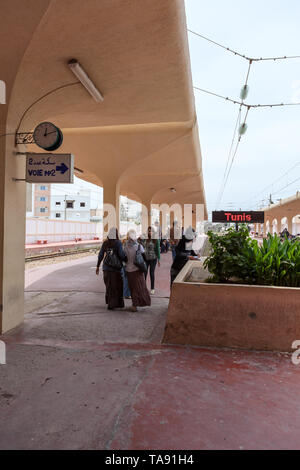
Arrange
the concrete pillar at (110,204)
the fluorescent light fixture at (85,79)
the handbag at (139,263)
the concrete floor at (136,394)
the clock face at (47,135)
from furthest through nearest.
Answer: the concrete pillar at (110,204) → the handbag at (139,263) → the clock face at (47,135) → the fluorescent light fixture at (85,79) → the concrete floor at (136,394)

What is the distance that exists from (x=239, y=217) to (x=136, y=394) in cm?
993

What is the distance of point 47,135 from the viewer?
201 inches

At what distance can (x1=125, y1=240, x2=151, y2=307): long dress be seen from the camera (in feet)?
20.7

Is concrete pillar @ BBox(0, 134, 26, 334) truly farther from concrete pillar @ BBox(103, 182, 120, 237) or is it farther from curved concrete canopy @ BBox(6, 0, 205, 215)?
concrete pillar @ BBox(103, 182, 120, 237)

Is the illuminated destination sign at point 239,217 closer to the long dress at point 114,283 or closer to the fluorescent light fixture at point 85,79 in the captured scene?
A: the long dress at point 114,283

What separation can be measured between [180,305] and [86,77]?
3771 millimetres

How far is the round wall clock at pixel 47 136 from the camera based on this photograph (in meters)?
5.07

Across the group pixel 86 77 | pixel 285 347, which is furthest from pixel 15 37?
pixel 285 347

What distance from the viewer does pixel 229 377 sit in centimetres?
348

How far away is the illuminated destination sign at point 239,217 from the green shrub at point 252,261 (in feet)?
21.8

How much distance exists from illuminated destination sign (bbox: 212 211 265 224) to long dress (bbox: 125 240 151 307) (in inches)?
257

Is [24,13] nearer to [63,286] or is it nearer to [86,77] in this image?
[86,77]

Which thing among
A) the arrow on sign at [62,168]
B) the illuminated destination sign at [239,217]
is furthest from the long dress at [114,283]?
the illuminated destination sign at [239,217]

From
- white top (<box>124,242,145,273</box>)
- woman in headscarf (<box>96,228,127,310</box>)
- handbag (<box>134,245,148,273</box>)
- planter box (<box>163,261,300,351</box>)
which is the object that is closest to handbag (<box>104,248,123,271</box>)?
woman in headscarf (<box>96,228,127,310</box>)
